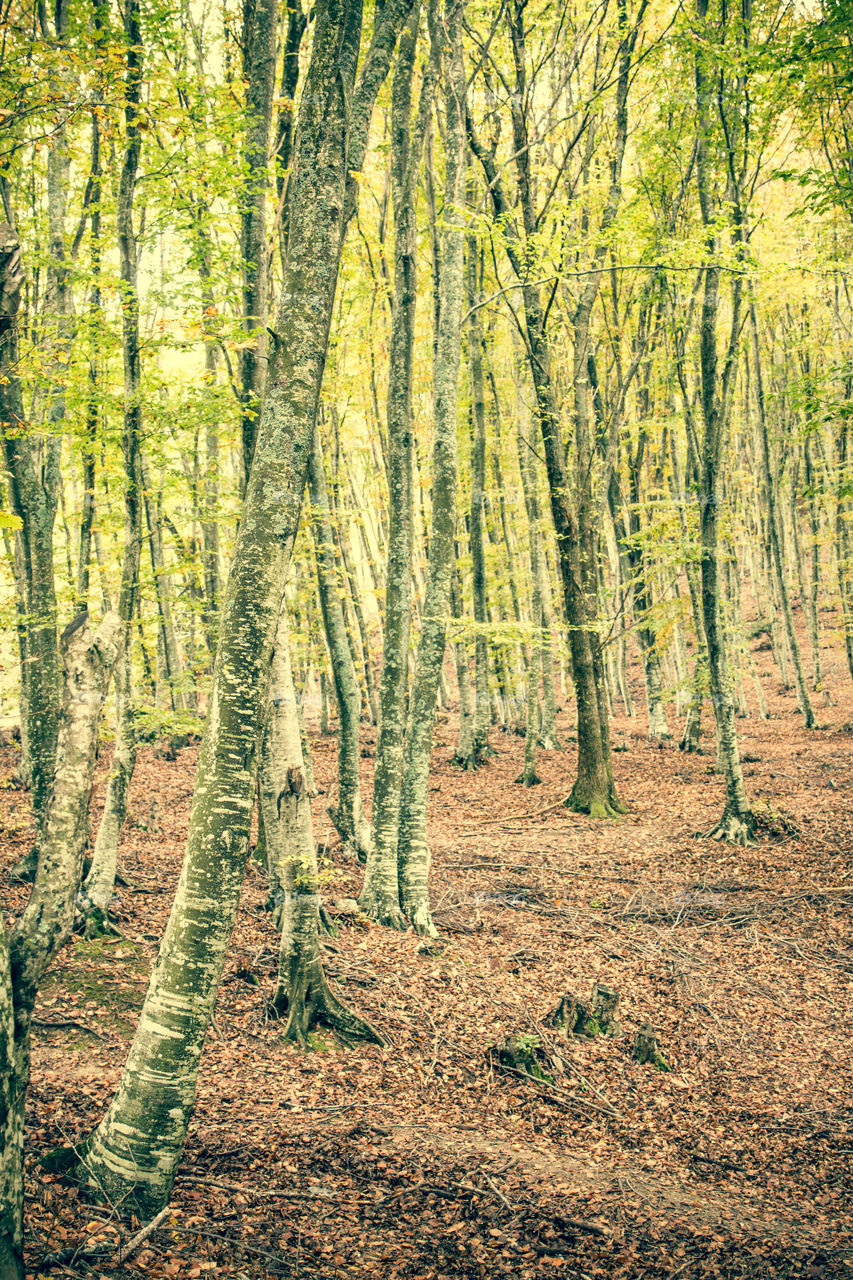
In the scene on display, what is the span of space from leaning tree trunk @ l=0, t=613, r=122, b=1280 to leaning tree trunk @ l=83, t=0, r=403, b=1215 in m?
0.50

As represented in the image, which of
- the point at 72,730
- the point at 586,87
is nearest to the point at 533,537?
the point at 586,87

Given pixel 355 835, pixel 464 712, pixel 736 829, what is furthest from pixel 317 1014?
pixel 464 712

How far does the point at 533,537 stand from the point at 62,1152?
1612 cm

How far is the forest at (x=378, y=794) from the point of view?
11.1 feet

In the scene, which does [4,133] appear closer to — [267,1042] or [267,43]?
[267,43]

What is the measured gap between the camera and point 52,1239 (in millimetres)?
2988

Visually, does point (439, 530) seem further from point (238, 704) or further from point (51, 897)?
point (51, 897)

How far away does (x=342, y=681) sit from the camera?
33.2ft

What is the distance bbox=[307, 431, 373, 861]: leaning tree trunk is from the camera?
33.2 feet

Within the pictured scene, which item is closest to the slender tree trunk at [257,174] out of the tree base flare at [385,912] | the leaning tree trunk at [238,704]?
the leaning tree trunk at [238,704]

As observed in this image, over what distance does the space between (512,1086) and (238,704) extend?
416 cm

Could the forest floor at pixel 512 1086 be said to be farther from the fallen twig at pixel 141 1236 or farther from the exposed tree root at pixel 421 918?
the exposed tree root at pixel 421 918

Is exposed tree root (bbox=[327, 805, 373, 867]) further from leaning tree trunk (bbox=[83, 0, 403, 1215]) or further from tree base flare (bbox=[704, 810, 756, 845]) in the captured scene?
leaning tree trunk (bbox=[83, 0, 403, 1215])

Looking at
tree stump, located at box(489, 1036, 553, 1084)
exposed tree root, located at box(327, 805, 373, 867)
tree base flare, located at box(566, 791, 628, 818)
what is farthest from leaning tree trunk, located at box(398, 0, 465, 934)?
tree base flare, located at box(566, 791, 628, 818)
